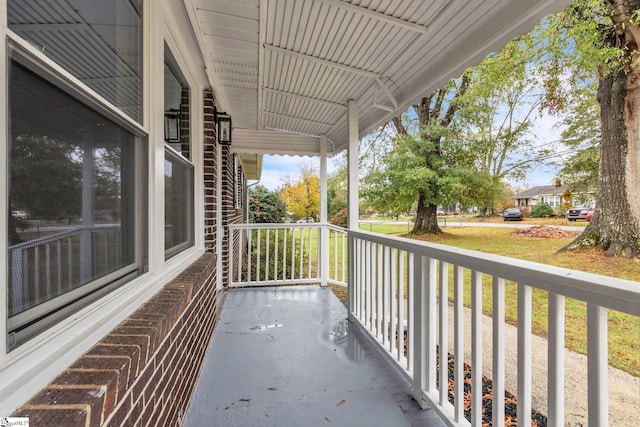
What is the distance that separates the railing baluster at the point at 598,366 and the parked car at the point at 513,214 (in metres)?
4.25

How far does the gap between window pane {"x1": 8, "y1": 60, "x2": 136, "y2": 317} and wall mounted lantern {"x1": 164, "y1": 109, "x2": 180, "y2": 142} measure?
30.3 inches

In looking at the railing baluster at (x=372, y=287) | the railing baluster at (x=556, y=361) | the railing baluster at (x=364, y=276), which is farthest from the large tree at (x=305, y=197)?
the railing baluster at (x=556, y=361)

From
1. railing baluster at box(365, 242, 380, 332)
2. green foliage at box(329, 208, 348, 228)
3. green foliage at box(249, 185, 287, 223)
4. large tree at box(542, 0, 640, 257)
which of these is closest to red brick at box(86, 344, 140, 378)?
railing baluster at box(365, 242, 380, 332)

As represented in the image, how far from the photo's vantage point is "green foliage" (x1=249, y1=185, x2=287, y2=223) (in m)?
12.7

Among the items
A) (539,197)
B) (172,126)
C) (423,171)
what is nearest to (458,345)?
(172,126)

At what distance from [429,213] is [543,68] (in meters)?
4.10

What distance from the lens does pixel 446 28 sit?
2.13 metres

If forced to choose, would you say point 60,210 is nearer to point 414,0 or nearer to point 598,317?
point 598,317

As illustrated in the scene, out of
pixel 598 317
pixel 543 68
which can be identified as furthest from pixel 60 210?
pixel 543 68

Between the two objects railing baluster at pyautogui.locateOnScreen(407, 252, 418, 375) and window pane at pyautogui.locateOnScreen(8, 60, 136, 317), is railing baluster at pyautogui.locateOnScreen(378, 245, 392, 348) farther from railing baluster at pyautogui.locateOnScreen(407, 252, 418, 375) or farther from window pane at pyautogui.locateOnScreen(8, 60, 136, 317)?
window pane at pyautogui.locateOnScreen(8, 60, 136, 317)

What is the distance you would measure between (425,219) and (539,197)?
3.72m

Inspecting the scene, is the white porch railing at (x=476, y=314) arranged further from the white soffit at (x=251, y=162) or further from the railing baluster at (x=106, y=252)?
the white soffit at (x=251, y=162)

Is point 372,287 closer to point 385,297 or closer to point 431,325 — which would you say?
point 385,297

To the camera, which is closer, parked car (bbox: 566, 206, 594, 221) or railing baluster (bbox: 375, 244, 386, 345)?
railing baluster (bbox: 375, 244, 386, 345)
